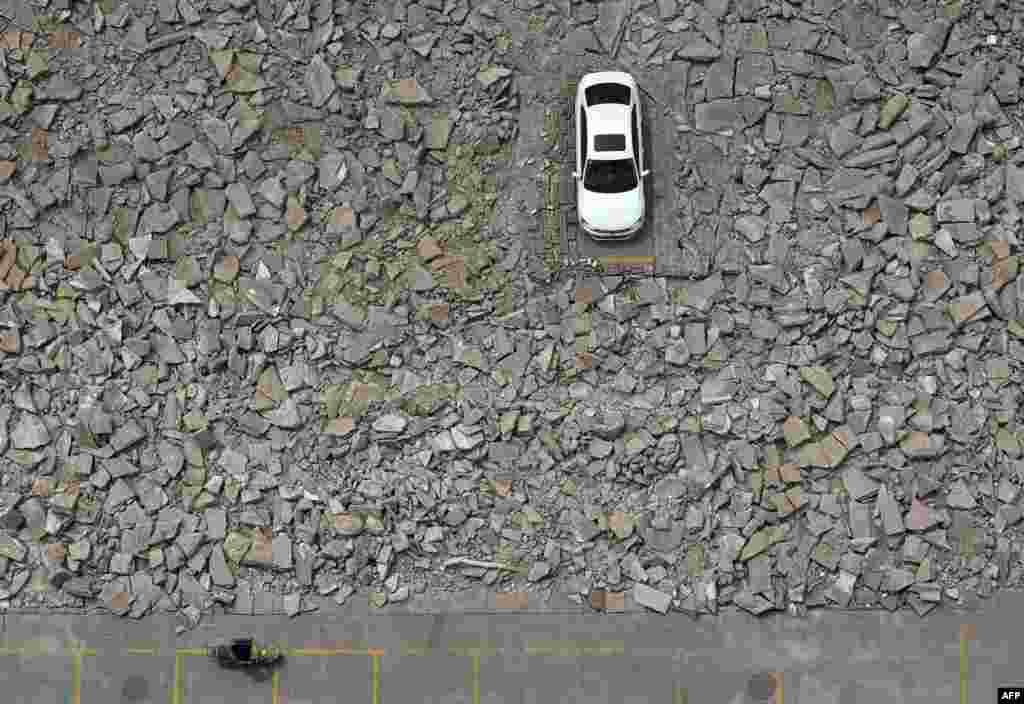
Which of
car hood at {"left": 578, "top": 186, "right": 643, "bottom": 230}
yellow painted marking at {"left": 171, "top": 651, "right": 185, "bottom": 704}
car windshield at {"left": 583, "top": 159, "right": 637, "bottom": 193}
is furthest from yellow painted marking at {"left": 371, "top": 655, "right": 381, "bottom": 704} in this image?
car windshield at {"left": 583, "top": 159, "right": 637, "bottom": 193}

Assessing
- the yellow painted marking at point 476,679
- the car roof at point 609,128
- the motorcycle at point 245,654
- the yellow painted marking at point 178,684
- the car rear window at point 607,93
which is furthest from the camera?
the yellow painted marking at point 178,684

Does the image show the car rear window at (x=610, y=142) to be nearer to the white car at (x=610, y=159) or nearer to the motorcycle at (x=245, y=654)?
the white car at (x=610, y=159)

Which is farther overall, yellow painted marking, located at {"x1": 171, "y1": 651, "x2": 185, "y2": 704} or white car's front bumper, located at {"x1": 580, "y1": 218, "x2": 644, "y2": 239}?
yellow painted marking, located at {"x1": 171, "y1": 651, "x2": 185, "y2": 704}

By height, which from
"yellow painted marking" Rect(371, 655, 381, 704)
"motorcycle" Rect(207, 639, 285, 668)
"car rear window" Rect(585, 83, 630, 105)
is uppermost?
"car rear window" Rect(585, 83, 630, 105)

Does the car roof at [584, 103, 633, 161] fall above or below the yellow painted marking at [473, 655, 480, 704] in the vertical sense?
above

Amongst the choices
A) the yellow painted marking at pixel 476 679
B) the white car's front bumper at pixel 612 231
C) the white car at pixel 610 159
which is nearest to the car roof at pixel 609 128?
the white car at pixel 610 159

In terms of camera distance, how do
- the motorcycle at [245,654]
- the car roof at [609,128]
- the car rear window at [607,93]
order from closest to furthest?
the car roof at [609,128] → the motorcycle at [245,654] → the car rear window at [607,93]

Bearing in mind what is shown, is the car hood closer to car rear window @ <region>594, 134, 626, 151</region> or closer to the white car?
the white car

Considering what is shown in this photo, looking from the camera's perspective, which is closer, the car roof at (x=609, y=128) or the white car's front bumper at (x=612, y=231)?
the car roof at (x=609, y=128)

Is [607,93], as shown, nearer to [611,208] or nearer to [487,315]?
[611,208]
